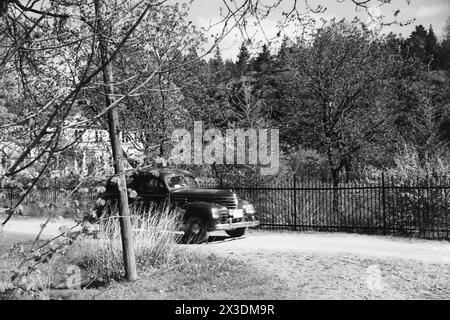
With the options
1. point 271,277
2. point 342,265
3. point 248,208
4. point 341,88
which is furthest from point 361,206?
point 271,277

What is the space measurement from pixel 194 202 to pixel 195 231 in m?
0.79

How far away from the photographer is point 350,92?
1764cm

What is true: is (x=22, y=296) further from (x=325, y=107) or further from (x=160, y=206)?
(x=325, y=107)

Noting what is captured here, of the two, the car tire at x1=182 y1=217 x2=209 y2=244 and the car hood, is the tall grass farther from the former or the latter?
the car hood

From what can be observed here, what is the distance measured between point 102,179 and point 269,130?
16.3 m

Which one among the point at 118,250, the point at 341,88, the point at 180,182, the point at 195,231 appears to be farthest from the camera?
the point at 341,88

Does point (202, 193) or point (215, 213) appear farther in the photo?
point (202, 193)

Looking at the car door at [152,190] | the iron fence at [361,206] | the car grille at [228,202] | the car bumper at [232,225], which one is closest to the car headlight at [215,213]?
the car bumper at [232,225]

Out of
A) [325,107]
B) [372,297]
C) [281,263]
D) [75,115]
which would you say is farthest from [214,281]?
[325,107]

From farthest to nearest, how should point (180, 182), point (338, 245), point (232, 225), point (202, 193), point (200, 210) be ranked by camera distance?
point (180, 182)
point (202, 193)
point (232, 225)
point (200, 210)
point (338, 245)

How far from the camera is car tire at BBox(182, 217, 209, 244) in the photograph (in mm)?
10992

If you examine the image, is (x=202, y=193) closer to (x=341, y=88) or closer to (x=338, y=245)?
(x=338, y=245)

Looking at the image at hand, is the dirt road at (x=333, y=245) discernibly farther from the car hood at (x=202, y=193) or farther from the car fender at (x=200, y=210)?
the car hood at (x=202, y=193)

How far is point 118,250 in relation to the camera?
7695 mm
